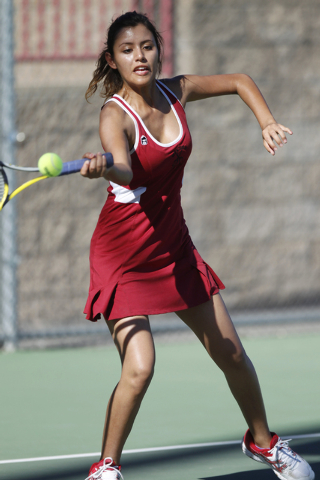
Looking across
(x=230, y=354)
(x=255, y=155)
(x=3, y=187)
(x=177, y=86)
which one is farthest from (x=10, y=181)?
(x=230, y=354)

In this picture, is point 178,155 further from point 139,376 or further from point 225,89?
point 139,376

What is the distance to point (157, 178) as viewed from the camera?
9.28 feet

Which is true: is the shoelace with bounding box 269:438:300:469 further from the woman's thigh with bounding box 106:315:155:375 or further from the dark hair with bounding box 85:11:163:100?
the dark hair with bounding box 85:11:163:100

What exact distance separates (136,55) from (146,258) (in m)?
0.71

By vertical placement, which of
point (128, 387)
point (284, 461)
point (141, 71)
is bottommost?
point (284, 461)

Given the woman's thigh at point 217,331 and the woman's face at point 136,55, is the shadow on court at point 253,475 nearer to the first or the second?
the woman's thigh at point 217,331

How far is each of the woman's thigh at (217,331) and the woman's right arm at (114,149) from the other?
69 cm

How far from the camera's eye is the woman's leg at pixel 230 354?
2.91m

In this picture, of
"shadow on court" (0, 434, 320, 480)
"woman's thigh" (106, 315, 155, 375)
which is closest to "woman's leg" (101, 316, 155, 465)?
"woman's thigh" (106, 315, 155, 375)

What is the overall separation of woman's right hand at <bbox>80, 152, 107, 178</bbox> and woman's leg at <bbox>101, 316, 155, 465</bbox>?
2.17 feet

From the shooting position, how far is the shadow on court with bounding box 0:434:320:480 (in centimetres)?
303

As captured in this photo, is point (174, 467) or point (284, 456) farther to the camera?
point (174, 467)

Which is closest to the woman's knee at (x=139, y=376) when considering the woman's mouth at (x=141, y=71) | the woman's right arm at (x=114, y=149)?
the woman's right arm at (x=114, y=149)

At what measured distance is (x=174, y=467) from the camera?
3133 millimetres
